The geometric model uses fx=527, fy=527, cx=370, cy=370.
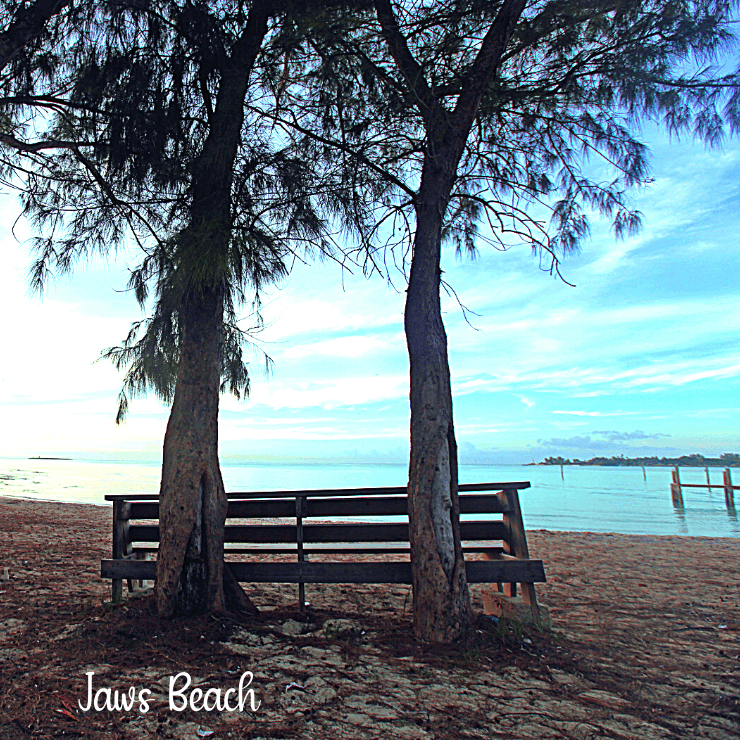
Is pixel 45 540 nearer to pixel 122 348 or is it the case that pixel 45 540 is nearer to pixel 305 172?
pixel 122 348

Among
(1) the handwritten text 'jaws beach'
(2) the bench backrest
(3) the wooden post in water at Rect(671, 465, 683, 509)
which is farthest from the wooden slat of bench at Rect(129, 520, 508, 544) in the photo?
(3) the wooden post in water at Rect(671, 465, 683, 509)

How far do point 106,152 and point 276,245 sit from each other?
152 centimetres

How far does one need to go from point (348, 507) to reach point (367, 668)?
1.26 meters

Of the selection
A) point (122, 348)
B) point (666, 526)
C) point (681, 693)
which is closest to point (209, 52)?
point (122, 348)

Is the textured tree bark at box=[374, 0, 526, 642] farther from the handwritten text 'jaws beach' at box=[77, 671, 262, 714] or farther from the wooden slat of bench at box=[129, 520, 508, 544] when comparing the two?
the handwritten text 'jaws beach' at box=[77, 671, 262, 714]

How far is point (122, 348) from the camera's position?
19.8 ft

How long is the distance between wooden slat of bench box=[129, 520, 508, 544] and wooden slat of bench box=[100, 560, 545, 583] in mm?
299

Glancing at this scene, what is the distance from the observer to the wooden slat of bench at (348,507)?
3.88 m

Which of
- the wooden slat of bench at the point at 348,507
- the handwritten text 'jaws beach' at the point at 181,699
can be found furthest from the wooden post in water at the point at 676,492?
the handwritten text 'jaws beach' at the point at 181,699

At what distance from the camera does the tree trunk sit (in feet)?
10.7

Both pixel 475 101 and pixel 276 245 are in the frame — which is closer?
pixel 475 101

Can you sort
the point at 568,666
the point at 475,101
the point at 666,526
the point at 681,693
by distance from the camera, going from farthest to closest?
the point at 666,526 < the point at 475,101 < the point at 568,666 < the point at 681,693

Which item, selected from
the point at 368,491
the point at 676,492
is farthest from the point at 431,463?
the point at 676,492

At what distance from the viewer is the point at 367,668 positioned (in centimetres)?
282
